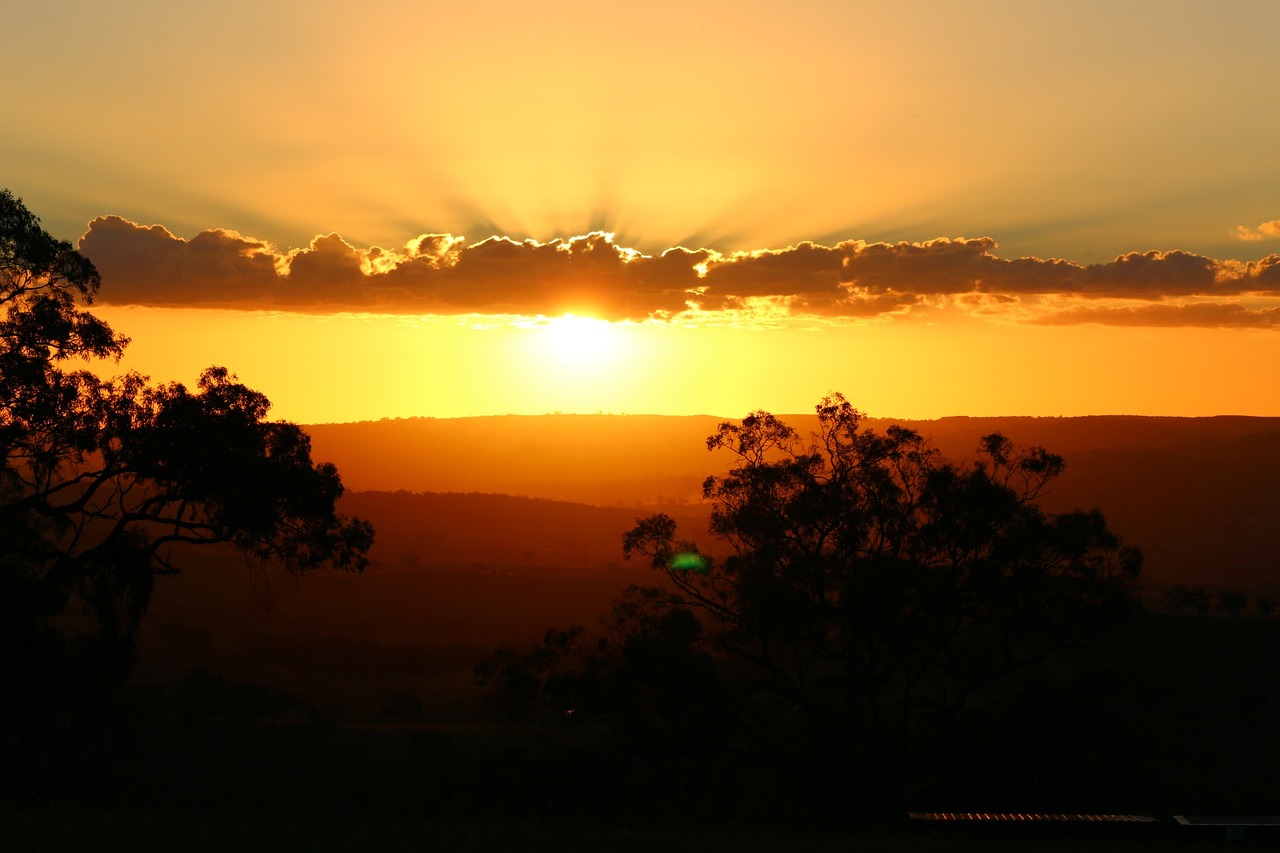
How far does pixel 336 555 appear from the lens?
25.3 m

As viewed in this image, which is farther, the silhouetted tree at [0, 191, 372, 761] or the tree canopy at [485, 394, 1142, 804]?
the tree canopy at [485, 394, 1142, 804]

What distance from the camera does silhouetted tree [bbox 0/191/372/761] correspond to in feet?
71.2

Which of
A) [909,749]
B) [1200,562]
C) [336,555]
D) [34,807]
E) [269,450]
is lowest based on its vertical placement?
[1200,562]

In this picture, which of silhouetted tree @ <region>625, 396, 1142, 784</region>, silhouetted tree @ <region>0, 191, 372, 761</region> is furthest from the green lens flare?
silhouetted tree @ <region>0, 191, 372, 761</region>

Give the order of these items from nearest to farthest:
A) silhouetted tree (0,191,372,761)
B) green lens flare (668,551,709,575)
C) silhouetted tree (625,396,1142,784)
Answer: silhouetted tree (0,191,372,761), silhouetted tree (625,396,1142,784), green lens flare (668,551,709,575)

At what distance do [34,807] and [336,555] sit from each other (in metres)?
8.89

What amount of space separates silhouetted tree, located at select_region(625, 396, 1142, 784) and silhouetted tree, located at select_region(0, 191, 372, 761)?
11.3m

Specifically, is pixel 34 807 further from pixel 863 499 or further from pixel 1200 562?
pixel 1200 562

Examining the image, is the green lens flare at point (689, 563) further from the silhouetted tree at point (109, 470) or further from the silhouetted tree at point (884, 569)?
the silhouetted tree at point (109, 470)

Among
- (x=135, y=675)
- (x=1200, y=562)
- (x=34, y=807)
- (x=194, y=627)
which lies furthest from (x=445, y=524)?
(x=34, y=807)

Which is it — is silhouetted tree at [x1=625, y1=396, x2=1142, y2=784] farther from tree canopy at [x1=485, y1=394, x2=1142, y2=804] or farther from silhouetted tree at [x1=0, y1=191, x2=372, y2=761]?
silhouetted tree at [x1=0, y1=191, x2=372, y2=761]

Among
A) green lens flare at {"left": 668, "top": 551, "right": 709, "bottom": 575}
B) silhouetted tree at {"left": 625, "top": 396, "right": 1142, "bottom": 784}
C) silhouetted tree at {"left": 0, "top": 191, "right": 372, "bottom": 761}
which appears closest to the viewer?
silhouetted tree at {"left": 0, "top": 191, "right": 372, "bottom": 761}

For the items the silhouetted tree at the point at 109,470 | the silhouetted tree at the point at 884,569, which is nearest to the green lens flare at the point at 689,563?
the silhouetted tree at the point at 884,569

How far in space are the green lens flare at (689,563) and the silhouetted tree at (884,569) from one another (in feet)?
0.13
